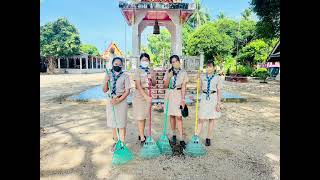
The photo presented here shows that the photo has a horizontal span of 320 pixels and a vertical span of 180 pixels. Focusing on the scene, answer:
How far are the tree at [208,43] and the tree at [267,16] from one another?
17.6 metres

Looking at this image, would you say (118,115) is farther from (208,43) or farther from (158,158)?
(208,43)

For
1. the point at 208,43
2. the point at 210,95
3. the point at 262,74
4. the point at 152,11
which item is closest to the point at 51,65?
the point at 208,43

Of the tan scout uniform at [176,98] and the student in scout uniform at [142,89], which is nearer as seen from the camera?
the student in scout uniform at [142,89]

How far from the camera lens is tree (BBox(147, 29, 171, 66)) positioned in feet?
201

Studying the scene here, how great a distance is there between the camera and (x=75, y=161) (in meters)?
4.32

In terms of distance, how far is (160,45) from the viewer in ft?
204

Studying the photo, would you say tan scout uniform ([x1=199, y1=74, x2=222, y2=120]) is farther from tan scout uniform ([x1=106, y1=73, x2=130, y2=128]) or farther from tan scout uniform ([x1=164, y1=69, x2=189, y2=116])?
tan scout uniform ([x1=106, y1=73, x2=130, y2=128])

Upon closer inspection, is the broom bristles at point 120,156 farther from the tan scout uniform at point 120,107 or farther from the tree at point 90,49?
the tree at point 90,49

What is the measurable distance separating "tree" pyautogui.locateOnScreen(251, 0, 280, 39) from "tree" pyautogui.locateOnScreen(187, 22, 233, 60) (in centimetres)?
1764

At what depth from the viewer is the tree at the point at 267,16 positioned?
1681cm

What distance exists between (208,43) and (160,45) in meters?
26.7

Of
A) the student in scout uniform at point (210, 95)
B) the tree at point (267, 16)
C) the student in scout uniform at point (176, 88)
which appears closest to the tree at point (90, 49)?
the tree at point (267, 16)

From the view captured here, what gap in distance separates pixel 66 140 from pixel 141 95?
183 cm
